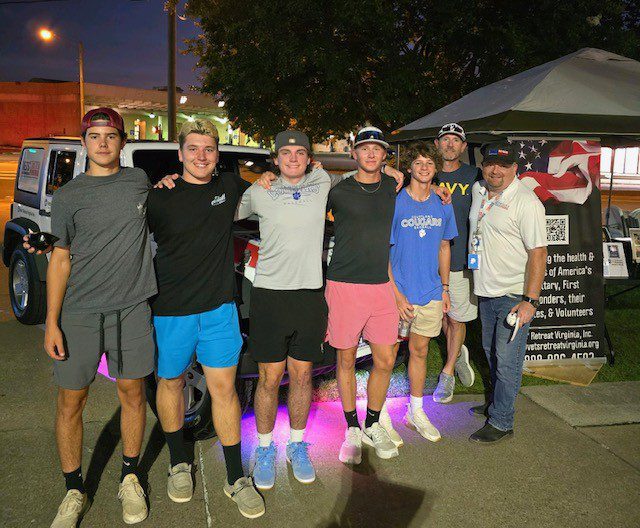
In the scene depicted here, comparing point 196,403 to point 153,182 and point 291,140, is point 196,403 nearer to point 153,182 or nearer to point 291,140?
point 291,140

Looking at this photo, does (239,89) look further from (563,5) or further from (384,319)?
(384,319)

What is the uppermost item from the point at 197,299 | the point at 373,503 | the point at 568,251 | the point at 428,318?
the point at 568,251

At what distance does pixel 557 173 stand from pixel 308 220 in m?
3.21

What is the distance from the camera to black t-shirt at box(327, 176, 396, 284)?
141 inches

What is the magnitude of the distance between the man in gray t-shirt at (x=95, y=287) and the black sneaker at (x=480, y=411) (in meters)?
2.56

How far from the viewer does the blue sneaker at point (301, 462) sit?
3.44 m

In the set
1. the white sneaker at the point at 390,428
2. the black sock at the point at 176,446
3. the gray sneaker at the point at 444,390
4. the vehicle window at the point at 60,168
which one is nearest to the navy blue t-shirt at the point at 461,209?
the gray sneaker at the point at 444,390

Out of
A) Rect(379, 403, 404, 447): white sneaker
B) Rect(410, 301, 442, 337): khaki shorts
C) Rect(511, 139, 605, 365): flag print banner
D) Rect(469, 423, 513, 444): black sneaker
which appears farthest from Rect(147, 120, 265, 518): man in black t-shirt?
Rect(511, 139, 605, 365): flag print banner

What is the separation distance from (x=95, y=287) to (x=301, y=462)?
1614mm

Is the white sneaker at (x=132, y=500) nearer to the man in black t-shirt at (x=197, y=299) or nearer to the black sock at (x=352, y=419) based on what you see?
the man in black t-shirt at (x=197, y=299)

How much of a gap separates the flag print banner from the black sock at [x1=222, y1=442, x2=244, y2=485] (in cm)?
324

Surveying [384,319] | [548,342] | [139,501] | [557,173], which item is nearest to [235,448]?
[139,501]

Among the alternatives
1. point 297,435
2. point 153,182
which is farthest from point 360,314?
point 153,182

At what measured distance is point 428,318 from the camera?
4.05 meters
